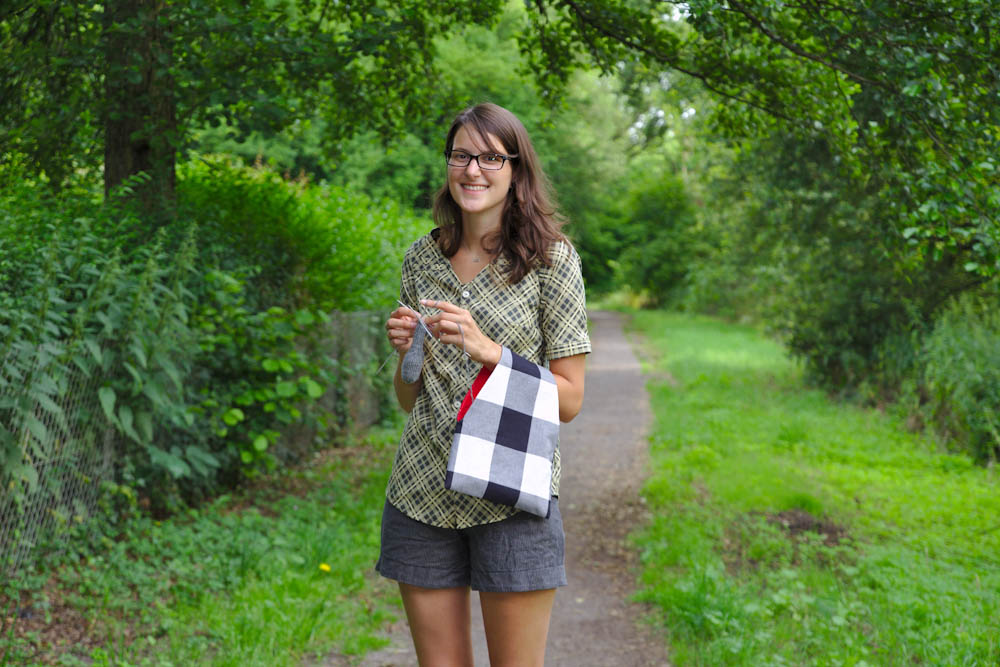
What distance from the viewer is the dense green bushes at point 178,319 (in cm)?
429

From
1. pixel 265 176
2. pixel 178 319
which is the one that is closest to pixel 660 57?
pixel 265 176

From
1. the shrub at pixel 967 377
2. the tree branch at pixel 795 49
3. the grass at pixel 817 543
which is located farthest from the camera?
the shrub at pixel 967 377

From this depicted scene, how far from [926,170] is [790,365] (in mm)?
12112

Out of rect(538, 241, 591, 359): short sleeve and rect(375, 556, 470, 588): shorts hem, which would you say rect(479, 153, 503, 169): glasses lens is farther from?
rect(375, 556, 470, 588): shorts hem

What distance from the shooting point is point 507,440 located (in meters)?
2.37

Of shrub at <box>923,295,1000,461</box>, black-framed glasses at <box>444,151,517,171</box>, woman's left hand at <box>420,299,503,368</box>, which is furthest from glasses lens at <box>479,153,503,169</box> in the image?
shrub at <box>923,295,1000,461</box>

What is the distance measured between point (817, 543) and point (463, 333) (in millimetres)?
4761

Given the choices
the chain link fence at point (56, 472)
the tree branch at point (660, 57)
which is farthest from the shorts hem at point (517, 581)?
the tree branch at point (660, 57)

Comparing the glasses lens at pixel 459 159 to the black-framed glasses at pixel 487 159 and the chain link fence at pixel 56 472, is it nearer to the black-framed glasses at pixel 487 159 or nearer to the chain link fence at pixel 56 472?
the black-framed glasses at pixel 487 159

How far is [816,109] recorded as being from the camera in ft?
20.9

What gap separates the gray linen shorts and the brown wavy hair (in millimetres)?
667

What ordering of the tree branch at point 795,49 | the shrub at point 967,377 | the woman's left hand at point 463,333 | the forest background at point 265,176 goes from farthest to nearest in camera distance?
the shrub at point 967,377
the tree branch at point 795,49
the forest background at point 265,176
the woman's left hand at point 463,333

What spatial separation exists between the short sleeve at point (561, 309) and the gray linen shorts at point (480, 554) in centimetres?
44

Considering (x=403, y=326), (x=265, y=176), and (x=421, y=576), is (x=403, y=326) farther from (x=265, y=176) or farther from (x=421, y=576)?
(x=265, y=176)
